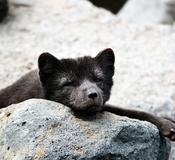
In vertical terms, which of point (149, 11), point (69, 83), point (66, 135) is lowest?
point (149, 11)

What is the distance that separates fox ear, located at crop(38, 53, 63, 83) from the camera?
8.63 m

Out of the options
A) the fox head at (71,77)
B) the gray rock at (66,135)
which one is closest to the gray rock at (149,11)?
the fox head at (71,77)

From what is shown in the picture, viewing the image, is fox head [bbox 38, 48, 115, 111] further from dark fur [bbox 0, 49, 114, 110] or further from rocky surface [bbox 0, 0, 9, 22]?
rocky surface [bbox 0, 0, 9, 22]

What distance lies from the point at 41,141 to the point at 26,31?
660 cm

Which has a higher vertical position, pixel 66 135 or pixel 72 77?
pixel 66 135

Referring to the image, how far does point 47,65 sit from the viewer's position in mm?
8672

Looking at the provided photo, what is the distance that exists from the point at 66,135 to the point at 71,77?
1178mm

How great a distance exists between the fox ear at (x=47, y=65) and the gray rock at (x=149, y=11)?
668cm

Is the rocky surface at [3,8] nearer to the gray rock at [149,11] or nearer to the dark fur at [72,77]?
the gray rock at [149,11]

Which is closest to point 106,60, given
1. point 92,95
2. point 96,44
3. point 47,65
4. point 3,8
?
point 47,65

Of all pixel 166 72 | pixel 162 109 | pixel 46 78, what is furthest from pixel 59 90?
pixel 166 72

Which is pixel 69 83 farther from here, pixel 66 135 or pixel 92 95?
pixel 66 135

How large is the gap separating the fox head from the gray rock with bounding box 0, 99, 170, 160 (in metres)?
0.44

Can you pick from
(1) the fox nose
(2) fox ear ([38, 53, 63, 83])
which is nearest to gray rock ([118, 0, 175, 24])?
(2) fox ear ([38, 53, 63, 83])
